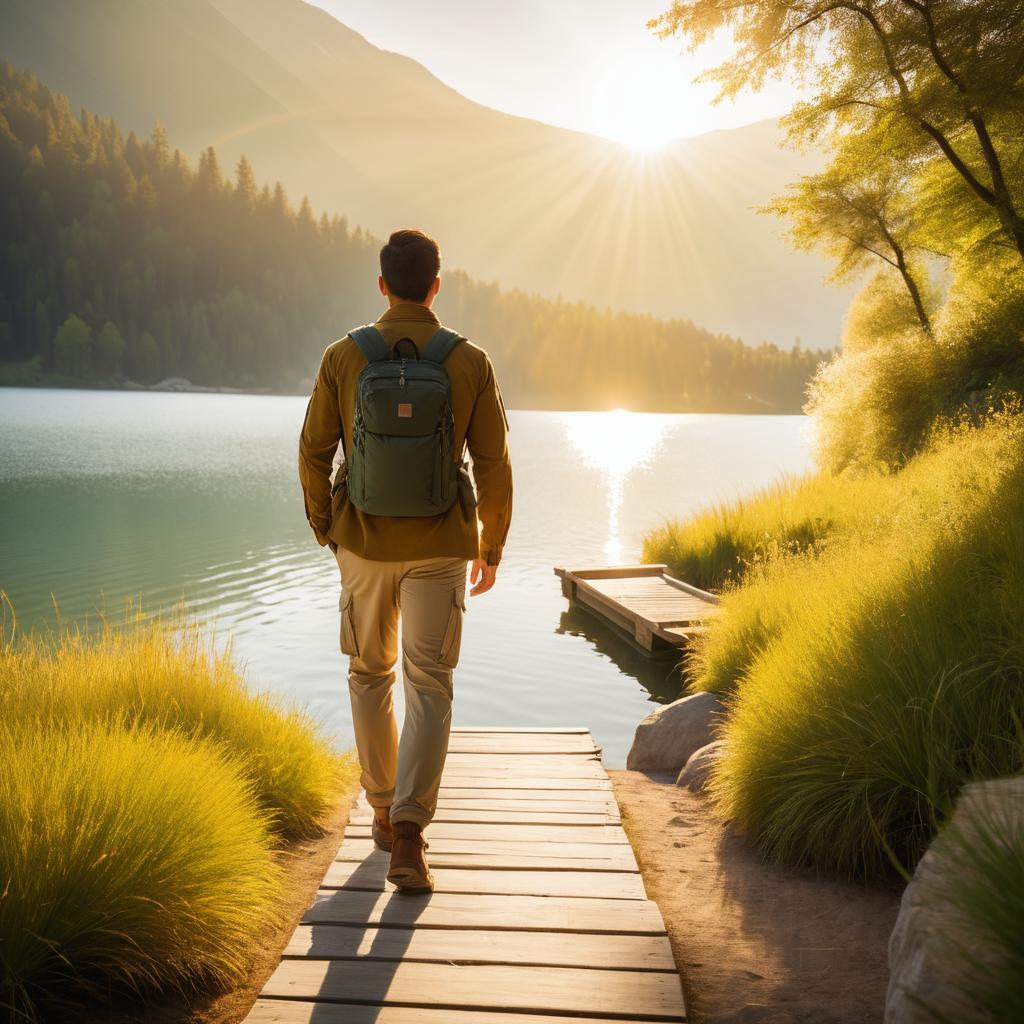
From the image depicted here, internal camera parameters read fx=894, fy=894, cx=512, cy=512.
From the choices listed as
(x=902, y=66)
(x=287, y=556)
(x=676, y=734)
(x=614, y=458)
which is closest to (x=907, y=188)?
(x=902, y=66)

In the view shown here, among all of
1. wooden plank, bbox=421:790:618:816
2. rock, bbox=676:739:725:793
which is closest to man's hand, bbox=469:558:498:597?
wooden plank, bbox=421:790:618:816

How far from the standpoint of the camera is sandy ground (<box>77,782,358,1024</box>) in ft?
8.85

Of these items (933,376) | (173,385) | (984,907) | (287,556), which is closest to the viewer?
(984,907)

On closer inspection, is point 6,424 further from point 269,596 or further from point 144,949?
point 144,949

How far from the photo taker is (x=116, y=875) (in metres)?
2.73

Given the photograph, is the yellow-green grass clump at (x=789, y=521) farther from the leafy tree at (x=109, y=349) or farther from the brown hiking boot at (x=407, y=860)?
the leafy tree at (x=109, y=349)

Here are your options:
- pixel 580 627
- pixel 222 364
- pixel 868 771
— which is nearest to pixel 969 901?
pixel 868 771

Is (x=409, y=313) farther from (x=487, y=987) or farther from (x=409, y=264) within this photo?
(x=487, y=987)

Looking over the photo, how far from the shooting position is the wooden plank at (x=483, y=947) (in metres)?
2.85

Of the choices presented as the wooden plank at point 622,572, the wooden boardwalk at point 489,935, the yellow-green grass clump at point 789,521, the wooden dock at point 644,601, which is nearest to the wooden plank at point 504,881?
the wooden boardwalk at point 489,935

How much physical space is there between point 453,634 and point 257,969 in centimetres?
131

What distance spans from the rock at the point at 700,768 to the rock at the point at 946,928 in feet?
10.1

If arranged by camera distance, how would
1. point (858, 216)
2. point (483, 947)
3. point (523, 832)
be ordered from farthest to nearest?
point (858, 216) → point (523, 832) → point (483, 947)

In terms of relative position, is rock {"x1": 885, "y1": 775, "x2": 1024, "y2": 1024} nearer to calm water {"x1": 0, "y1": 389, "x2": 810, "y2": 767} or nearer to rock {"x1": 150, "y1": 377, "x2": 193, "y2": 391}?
calm water {"x1": 0, "y1": 389, "x2": 810, "y2": 767}
